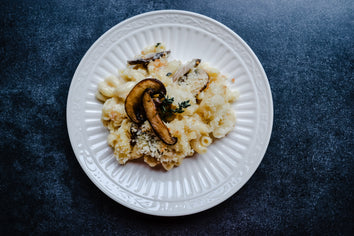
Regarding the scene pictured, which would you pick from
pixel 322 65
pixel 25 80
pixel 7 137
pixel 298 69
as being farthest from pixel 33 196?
pixel 322 65

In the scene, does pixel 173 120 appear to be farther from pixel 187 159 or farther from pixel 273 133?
pixel 273 133

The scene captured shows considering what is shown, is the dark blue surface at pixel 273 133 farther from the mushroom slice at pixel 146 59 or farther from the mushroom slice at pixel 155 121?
the mushroom slice at pixel 155 121

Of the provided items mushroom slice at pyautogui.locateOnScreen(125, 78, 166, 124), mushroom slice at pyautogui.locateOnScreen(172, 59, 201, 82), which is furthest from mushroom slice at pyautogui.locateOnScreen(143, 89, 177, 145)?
mushroom slice at pyautogui.locateOnScreen(172, 59, 201, 82)

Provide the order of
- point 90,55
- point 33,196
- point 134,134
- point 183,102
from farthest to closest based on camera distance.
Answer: point 33,196 < point 90,55 < point 134,134 < point 183,102

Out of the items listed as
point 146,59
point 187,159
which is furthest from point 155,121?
point 146,59

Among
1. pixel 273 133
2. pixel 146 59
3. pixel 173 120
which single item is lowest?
pixel 273 133

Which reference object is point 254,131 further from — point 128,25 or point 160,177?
point 128,25
